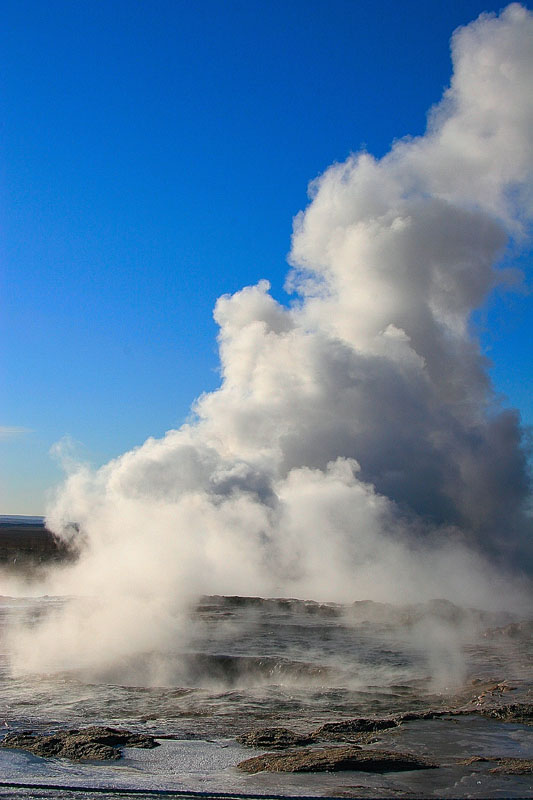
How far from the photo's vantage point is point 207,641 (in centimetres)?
1638

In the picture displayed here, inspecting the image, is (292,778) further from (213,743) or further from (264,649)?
(264,649)

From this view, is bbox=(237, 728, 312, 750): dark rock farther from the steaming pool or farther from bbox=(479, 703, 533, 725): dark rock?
bbox=(479, 703, 533, 725): dark rock

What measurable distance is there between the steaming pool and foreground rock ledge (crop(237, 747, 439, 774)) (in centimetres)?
15

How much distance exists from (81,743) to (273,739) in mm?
2119


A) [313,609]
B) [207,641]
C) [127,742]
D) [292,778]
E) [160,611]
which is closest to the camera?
[292,778]

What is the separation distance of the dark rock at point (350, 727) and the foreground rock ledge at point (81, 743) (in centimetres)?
199

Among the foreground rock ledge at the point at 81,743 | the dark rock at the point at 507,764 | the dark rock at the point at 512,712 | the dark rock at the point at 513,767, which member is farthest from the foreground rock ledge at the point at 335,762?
the dark rock at the point at 512,712

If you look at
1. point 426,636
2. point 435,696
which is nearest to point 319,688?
point 435,696

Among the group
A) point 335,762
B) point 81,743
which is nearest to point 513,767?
point 335,762

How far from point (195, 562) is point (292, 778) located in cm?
2428

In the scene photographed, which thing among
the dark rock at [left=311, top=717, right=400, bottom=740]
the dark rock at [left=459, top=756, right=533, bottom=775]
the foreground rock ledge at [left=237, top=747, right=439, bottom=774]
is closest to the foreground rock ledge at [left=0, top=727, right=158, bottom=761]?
the foreground rock ledge at [left=237, top=747, right=439, bottom=774]

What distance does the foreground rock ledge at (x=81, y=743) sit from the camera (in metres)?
7.58

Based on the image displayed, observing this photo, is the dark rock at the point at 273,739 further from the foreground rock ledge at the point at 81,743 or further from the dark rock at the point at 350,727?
the foreground rock ledge at the point at 81,743

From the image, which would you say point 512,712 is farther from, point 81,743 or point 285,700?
point 81,743
